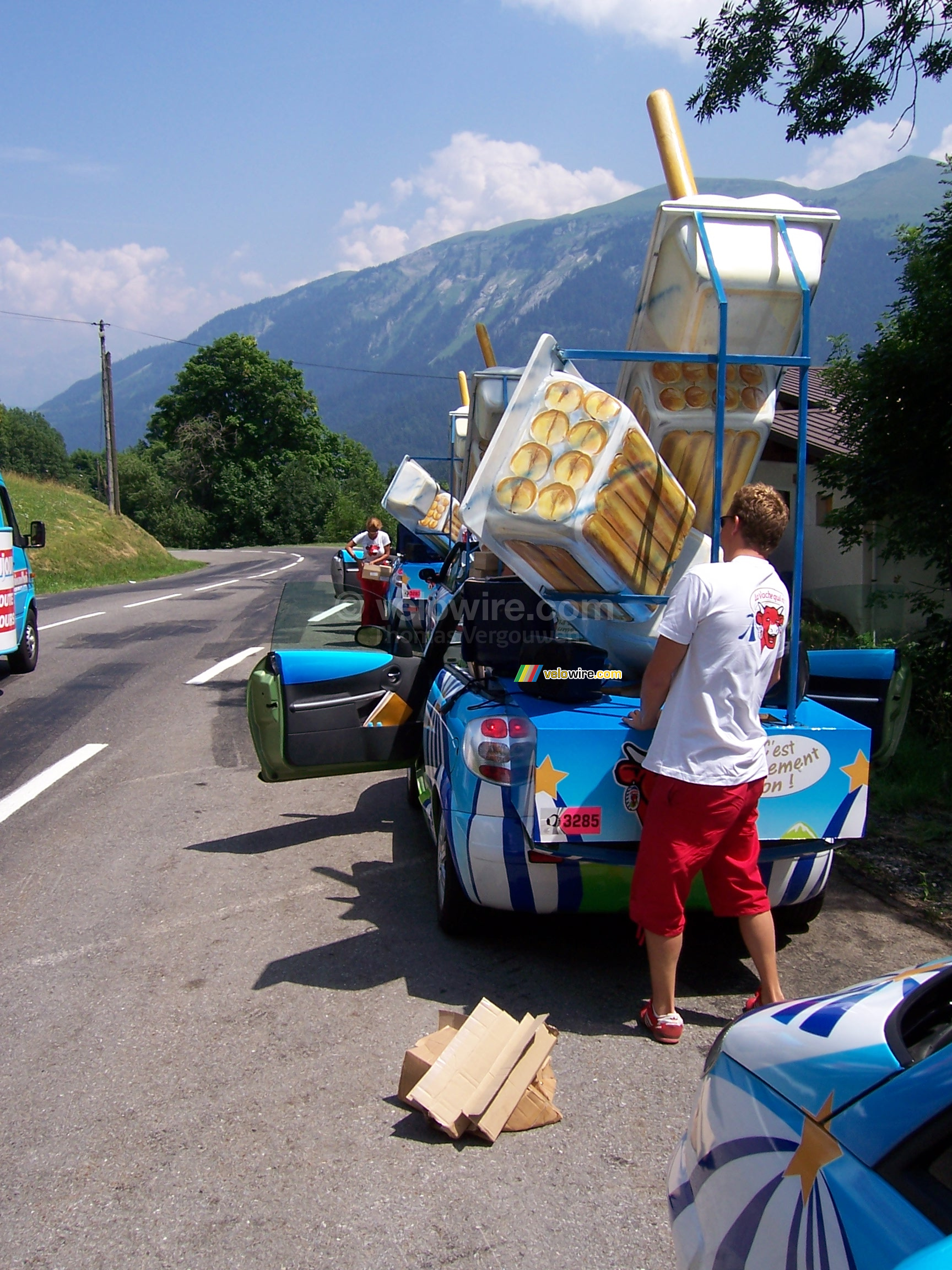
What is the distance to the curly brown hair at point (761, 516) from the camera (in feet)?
11.4

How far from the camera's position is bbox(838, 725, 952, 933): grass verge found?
4.96m

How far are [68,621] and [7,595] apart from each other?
24.8 ft

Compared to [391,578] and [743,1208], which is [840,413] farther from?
[743,1208]

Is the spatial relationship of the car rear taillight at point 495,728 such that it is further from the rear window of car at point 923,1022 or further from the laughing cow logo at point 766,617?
the rear window of car at point 923,1022

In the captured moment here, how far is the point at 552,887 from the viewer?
12.8ft

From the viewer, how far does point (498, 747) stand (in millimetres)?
3895

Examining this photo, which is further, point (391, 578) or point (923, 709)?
point (391, 578)

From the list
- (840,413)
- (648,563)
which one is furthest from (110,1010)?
(840,413)

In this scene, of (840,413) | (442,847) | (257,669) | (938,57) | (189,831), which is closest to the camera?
(442,847)

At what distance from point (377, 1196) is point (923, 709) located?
6.56m

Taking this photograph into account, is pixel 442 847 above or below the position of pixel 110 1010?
above

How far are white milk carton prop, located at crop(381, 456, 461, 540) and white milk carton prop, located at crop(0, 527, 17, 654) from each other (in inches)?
186

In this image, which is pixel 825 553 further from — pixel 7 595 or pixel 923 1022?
pixel 923 1022

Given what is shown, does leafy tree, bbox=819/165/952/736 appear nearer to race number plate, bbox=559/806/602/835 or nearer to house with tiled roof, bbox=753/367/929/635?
house with tiled roof, bbox=753/367/929/635
